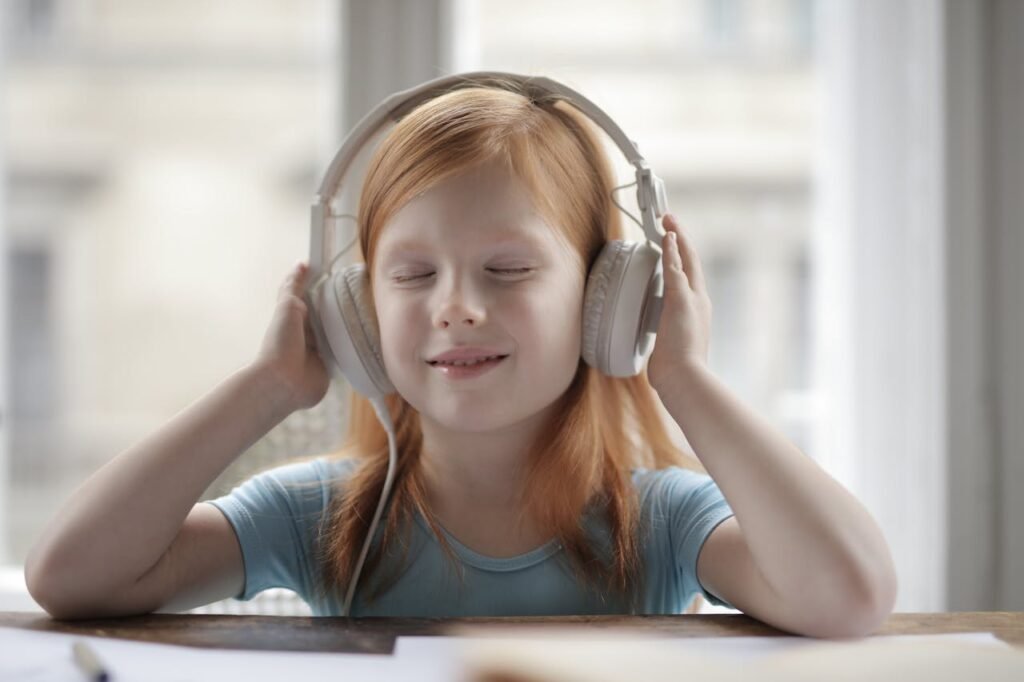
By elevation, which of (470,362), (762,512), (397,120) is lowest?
(762,512)

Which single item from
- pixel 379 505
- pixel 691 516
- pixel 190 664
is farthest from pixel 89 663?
pixel 691 516

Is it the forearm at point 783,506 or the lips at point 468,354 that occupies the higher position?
the lips at point 468,354

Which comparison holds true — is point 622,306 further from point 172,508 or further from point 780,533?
point 172,508

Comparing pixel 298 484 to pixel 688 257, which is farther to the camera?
pixel 298 484

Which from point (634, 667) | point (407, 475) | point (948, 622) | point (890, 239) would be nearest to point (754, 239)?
point (890, 239)

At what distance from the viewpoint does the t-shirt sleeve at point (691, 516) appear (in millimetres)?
839

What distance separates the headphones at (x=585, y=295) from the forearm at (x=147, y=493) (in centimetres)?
9

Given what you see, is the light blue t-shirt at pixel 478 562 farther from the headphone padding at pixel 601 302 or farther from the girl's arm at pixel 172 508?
the headphone padding at pixel 601 302

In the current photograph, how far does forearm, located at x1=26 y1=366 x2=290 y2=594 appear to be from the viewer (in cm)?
73

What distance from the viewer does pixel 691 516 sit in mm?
875

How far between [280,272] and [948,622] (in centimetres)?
142

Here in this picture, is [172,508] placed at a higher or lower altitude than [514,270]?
lower

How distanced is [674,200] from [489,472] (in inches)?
41.8

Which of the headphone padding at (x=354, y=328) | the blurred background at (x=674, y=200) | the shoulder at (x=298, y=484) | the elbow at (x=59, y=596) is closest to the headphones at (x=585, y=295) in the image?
the headphone padding at (x=354, y=328)
